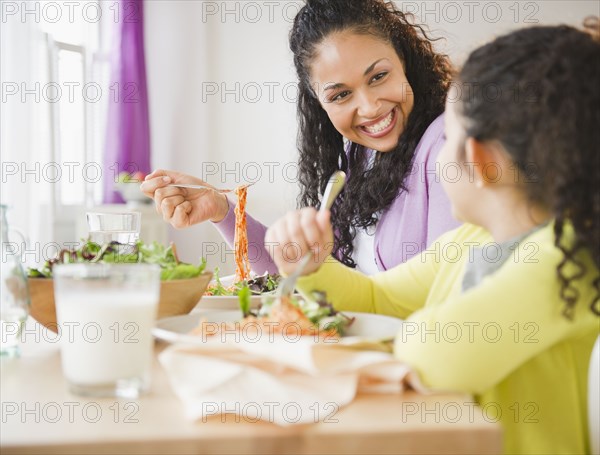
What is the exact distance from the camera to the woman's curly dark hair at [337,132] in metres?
1.98

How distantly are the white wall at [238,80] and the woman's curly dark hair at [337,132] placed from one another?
116 inches

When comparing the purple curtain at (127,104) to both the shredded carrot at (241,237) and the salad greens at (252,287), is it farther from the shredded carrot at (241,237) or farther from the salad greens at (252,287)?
the salad greens at (252,287)

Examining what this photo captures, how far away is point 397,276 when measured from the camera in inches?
51.1

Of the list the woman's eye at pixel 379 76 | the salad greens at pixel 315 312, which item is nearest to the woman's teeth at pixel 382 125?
the woman's eye at pixel 379 76

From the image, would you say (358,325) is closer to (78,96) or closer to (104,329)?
(104,329)

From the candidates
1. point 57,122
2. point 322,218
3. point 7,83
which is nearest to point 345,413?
point 322,218

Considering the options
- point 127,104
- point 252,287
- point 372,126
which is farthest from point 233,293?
point 127,104

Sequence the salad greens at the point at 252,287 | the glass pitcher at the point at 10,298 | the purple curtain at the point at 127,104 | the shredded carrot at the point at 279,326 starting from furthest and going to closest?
the purple curtain at the point at 127,104, the salad greens at the point at 252,287, the glass pitcher at the point at 10,298, the shredded carrot at the point at 279,326

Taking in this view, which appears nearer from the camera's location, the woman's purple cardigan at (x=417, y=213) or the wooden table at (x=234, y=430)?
the wooden table at (x=234, y=430)

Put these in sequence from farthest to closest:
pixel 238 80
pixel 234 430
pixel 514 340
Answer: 1. pixel 238 80
2. pixel 514 340
3. pixel 234 430

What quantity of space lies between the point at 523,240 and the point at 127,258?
2.08ft

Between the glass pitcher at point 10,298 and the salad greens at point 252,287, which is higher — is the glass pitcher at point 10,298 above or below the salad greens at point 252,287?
above

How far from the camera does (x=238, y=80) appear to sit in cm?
529

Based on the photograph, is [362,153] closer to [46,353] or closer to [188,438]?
[46,353]
